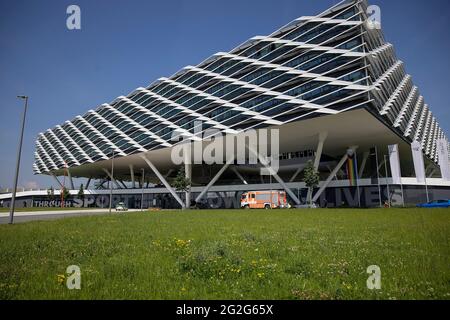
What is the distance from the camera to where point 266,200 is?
43.9m

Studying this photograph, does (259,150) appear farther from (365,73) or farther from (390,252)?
(390,252)

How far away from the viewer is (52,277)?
16.4 ft

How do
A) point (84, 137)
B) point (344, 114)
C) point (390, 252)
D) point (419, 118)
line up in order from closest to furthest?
point (390, 252)
point (344, 114)
point (419, 118)
point (84, 137)

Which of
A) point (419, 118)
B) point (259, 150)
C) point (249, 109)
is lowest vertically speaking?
point (259, 150)

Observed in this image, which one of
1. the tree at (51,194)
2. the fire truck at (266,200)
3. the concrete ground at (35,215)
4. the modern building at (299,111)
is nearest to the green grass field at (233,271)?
the concrete ground at (35,215)

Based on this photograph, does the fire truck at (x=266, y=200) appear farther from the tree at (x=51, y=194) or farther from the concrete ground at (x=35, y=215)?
the tree at (x=51, y=194)

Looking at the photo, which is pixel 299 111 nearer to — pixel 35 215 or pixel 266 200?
pixel 266 200

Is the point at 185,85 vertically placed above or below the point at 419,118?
above

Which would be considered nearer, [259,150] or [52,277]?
[52,277]

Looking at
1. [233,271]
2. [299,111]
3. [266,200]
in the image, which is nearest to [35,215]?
[266,200]

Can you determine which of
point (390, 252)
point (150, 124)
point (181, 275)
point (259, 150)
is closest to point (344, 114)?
point (259, 150)

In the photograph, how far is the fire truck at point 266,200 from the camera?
43.5 metres

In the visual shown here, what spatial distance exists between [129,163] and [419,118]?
72255 mm

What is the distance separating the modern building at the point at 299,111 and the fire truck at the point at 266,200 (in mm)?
2922
